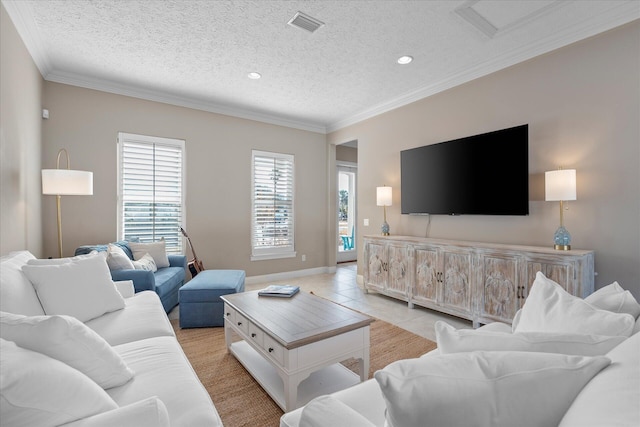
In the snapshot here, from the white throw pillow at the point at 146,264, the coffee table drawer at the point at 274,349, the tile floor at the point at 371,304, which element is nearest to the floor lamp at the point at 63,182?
the white throw pillow at the point at 146,264

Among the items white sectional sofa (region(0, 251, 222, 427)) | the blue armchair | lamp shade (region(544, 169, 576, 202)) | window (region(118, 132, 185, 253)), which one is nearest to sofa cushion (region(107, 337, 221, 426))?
white sectional sofa (region(0, 251, 222, 427))

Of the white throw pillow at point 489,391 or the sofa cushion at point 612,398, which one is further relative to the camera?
the white throw pillow at point 489,391

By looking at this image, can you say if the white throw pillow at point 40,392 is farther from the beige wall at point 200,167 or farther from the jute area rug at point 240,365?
the beige wall at point 200,167

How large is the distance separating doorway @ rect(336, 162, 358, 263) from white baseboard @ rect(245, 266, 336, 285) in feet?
4.44

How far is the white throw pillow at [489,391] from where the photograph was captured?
63 cm

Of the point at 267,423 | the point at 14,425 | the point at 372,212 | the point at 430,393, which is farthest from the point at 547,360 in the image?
the point at 372,212

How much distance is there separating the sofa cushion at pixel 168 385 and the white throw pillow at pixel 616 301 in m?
1.51

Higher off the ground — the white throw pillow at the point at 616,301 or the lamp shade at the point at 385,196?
the lamp shade at the point at 385,196

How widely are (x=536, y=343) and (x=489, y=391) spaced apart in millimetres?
292

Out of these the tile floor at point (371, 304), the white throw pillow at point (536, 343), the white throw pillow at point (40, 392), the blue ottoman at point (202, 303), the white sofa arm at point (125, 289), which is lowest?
the tile floor at point (371, 304)

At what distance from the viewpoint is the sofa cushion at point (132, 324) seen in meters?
1.78

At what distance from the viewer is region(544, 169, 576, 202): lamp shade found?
2.62 m

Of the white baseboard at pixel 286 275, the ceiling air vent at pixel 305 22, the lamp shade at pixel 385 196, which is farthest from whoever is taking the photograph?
the white baseboard at pixel 286 275

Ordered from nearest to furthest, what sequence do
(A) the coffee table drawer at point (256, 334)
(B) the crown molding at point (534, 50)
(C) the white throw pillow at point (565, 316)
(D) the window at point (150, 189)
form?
1. (C) the white throw pillow at point (565, 316)
2. (A) the coffee table drawer at point (256, 334)
3. (B) the crown molding at point (534, 50)
4. (D) the window at point (150, 189)
